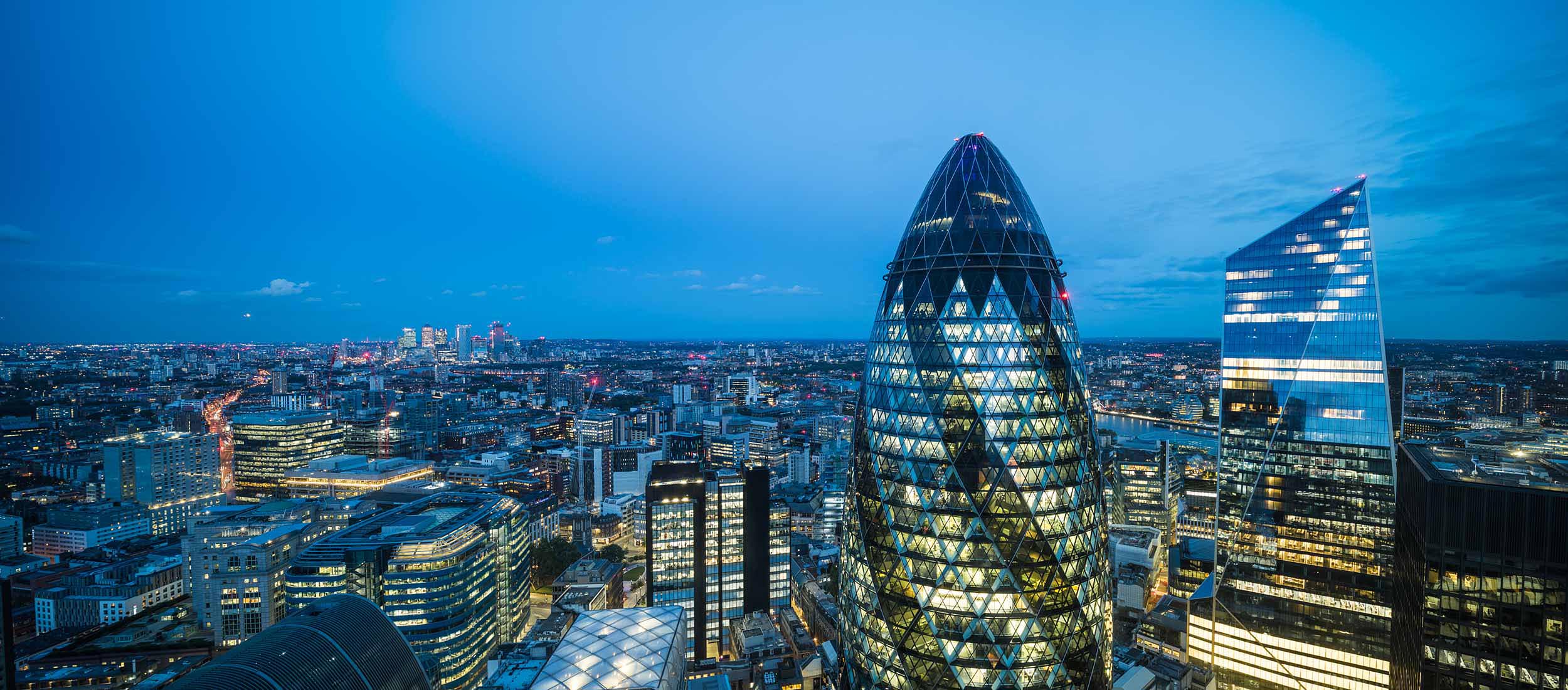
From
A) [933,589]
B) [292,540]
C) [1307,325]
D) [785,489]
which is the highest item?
[1307,325]

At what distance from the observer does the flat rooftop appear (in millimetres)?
23109

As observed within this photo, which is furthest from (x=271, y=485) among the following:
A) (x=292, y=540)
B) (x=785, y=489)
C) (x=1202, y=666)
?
(x=1202, y=666)

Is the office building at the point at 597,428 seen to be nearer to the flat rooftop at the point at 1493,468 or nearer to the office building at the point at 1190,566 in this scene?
the office building at the point at 1190,566

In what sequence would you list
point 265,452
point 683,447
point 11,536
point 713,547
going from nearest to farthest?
point 713,547
point 11,536
point 265,452
point 683,447

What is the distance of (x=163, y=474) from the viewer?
104125 millimetres

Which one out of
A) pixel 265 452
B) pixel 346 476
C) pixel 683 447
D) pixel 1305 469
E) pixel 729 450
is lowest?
pixel 729 450

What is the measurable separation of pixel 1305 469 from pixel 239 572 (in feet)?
312

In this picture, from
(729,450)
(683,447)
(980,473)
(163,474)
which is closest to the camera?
(980,473)

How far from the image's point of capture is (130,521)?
93.6 metres

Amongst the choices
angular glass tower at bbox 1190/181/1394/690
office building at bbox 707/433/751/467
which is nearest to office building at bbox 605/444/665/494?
office building at bbox 707/433/751/467

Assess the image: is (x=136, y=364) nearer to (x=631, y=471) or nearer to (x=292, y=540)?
(x=631, y=471)

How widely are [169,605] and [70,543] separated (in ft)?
125

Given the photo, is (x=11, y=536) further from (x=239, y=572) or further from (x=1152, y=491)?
(x=1152, y=491)

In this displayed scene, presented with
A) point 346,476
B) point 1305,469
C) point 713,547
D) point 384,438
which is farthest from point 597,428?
point 1305,469
